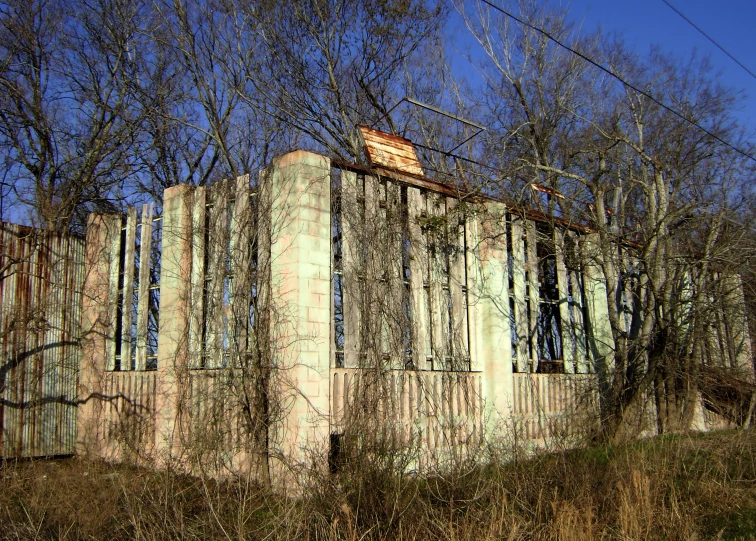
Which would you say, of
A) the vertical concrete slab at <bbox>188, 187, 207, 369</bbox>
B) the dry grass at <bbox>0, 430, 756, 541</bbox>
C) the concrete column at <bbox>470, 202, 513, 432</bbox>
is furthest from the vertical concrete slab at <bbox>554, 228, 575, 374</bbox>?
the vertical concrete slab at <bbox>188, 187, 207, 369</bbox>

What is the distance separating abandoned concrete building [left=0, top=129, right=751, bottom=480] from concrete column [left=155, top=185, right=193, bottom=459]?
26mm

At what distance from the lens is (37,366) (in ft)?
30.7

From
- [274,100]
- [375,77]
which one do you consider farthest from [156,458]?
[375,77]

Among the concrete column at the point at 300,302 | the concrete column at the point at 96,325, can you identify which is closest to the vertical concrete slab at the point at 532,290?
the concrete column at the point at 300,302

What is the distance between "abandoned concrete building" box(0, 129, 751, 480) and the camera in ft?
24.2

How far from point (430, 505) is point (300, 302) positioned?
279 centimetres

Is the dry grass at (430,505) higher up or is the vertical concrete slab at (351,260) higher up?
the vertical concrete slab at (351,260)

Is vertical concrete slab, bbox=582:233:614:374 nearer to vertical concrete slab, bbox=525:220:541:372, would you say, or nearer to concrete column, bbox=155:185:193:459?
vertical concrete slab, bbox=525:220:541:372

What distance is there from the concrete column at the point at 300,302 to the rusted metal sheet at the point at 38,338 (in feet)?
13.4

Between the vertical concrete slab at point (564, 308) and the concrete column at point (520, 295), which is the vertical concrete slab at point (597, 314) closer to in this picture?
the vertical concrete slab at point (564, 308)

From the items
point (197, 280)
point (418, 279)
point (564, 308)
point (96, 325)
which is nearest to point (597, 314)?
point (564, 308)

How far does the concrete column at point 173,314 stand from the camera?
8.17 m

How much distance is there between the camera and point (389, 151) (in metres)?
9.79

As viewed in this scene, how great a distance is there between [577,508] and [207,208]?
563 centimetres
